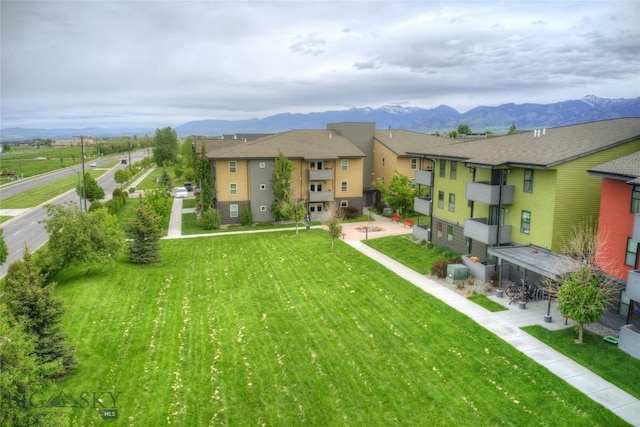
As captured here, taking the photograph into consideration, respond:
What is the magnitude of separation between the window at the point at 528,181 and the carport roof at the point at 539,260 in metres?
3.36

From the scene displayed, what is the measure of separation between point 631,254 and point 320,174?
3138cm

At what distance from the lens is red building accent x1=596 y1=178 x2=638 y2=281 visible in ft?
65.0

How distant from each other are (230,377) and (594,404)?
12832 millimetres

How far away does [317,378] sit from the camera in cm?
1680

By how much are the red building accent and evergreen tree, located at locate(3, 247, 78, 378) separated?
22.8 metres

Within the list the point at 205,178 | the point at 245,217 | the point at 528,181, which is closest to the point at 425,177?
the point at 528,181

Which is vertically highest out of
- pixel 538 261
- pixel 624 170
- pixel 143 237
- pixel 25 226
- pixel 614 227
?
pixel 624 170

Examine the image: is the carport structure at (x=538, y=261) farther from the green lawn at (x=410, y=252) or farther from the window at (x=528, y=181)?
the green lawn at (x=410, y=252)

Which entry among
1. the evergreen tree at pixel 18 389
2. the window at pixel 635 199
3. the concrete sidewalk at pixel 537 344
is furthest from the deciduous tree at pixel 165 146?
the window at pixel 635 199

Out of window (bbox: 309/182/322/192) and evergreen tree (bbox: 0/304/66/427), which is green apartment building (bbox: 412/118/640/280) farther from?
evergreen tree (bbox: 0/304/66/427)

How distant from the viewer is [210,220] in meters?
43.5

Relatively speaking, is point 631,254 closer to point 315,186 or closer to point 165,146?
point 315,186

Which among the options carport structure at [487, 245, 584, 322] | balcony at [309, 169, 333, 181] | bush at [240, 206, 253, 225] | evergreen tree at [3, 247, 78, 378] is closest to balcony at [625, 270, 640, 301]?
carport structure at [487, 245, 584, 322]

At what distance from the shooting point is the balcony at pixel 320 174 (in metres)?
46.9
